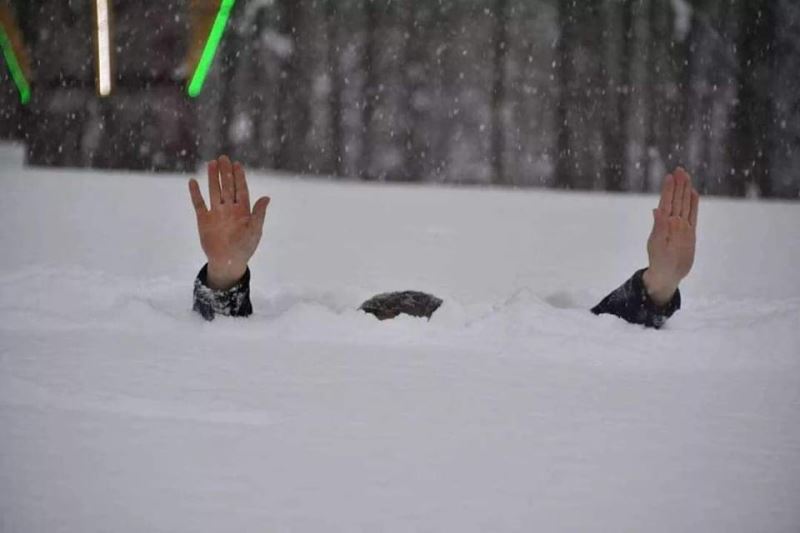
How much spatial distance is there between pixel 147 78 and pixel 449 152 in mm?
1515

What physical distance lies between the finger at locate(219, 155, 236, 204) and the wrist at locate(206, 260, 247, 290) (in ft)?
0.44

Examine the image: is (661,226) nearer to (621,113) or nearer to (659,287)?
(659,287)

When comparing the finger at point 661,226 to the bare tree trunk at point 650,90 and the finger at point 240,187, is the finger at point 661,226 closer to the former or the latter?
the finger at point 240,187

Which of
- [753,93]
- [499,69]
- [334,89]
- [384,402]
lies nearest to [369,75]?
[334,89]

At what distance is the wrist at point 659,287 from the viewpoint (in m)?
1.75

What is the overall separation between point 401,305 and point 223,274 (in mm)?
406

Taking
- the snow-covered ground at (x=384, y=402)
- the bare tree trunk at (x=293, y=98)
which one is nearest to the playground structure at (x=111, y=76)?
the bare tree trunk at (x=293, y=98)

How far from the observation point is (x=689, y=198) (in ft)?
5.88

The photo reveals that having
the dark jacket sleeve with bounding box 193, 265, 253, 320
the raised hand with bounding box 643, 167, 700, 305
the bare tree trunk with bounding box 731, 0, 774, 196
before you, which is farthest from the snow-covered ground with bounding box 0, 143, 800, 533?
the bare tree trunk with bounding box 731, 0, 774, 196

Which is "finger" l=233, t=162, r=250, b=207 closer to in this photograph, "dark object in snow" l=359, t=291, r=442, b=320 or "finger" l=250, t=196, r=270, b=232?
"finger" l=250, t=196, r=270, b=232

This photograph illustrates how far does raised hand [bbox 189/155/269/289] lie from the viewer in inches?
68.7

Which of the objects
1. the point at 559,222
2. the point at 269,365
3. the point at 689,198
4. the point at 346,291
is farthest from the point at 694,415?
the point at 559,222

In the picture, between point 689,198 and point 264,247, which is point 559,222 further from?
point 689,198

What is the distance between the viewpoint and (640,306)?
1783 millimetres
